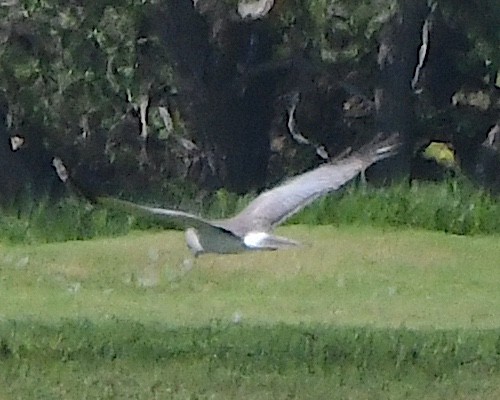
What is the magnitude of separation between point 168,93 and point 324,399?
9801 millimetres

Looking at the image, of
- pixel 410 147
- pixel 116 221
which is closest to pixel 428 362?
pixel 116 221

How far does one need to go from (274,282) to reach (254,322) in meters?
1.13

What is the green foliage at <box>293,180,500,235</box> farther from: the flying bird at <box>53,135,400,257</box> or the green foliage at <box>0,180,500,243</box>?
the flying bird at <box>53,135,400,257</box>

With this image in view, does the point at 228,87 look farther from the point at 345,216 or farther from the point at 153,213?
the point at 153,213

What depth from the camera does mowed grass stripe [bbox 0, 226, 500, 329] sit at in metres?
6.71

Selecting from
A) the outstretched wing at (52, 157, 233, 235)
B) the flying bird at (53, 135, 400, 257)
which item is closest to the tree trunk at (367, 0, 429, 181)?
the flying bird at (53, 135, 400, 257)

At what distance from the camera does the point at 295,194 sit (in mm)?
5809

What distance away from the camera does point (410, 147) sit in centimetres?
1407

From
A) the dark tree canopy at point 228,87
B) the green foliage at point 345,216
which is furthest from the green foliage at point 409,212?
the dark tree canopy at point 228,87

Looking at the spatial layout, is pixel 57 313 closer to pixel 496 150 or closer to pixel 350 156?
pixel 350 156

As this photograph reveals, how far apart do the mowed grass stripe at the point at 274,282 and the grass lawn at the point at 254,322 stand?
0.01 m

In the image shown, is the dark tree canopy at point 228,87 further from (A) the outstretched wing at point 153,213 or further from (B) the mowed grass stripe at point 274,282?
(A) the outstretched wing at point 153,213

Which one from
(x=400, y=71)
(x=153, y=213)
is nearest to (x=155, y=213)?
(x=153, y=213)

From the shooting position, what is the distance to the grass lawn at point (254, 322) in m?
5.88
